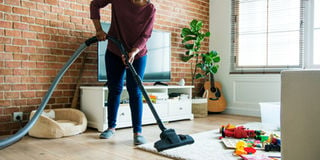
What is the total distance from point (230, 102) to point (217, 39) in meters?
0.99

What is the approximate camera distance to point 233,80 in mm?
4391

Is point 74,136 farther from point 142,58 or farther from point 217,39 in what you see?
point 217,39

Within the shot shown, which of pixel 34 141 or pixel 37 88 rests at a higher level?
pixel 37 88

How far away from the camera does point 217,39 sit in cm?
464

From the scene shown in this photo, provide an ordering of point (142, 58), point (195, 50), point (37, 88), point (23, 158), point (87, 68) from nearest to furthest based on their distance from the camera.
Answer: point (23, 158), point (142, 58), point (37, 88), point (87, 68), point (195, 50)

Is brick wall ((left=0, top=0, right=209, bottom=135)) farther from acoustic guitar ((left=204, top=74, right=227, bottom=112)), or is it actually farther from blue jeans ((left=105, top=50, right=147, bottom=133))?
acoustic guitar ((left=204, top=74, right=227, bottom=112))

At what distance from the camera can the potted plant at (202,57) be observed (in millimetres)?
4113

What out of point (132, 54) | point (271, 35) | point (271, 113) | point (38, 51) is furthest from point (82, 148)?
point (271, 35)

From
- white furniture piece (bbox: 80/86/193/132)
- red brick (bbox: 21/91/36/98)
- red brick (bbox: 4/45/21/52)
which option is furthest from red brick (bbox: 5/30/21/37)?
white furniture piece (bbox: 80/86/193/132)

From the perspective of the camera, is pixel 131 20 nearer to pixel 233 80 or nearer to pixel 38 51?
pixel 38 51

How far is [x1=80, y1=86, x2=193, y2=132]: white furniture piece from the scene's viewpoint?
2889mm

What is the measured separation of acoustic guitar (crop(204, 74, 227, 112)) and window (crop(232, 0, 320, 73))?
41 cm

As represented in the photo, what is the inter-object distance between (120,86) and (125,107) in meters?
0.62

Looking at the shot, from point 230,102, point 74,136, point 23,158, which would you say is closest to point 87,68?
point 74,136
